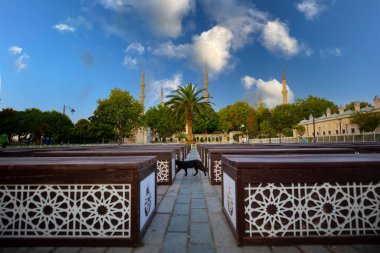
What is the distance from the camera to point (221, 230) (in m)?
3.19

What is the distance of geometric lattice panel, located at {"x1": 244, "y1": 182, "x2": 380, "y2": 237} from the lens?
2670 millimetres

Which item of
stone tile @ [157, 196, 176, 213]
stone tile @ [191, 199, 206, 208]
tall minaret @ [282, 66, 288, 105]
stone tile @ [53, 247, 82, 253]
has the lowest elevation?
stone tile @ [191, 199, 206, 208]

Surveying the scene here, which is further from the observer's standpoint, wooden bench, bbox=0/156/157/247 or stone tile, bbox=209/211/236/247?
stone tile, bbox=209/211/236/247

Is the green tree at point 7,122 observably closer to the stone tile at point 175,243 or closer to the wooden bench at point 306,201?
the stone tile at point 175,243

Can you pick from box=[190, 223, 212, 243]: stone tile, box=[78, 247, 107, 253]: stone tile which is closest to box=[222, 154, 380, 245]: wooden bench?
box=[190, 223, 212, 243]: stone tile

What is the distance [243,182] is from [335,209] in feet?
3.27

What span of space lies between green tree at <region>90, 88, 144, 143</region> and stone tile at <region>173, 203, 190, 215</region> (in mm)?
43980

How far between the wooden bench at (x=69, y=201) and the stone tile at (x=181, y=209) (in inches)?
58.6

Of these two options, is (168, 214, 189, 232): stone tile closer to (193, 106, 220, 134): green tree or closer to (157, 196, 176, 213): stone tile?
(157, 196, 176, 213): stone tile

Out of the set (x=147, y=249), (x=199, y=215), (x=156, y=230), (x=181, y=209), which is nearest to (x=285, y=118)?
(x=181, y=209)

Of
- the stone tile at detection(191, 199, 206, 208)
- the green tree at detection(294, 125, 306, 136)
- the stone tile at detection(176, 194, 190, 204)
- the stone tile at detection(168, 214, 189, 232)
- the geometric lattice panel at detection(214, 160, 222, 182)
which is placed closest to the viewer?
the stone tile at detection(168, 214, 189, 232)

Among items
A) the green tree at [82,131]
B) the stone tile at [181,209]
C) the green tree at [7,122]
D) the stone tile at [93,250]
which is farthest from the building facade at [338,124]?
the green tree at [7,122]

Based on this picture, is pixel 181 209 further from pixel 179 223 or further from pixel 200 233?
pixel 200 233

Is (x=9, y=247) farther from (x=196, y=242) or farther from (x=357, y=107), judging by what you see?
(x=357, y=107)
